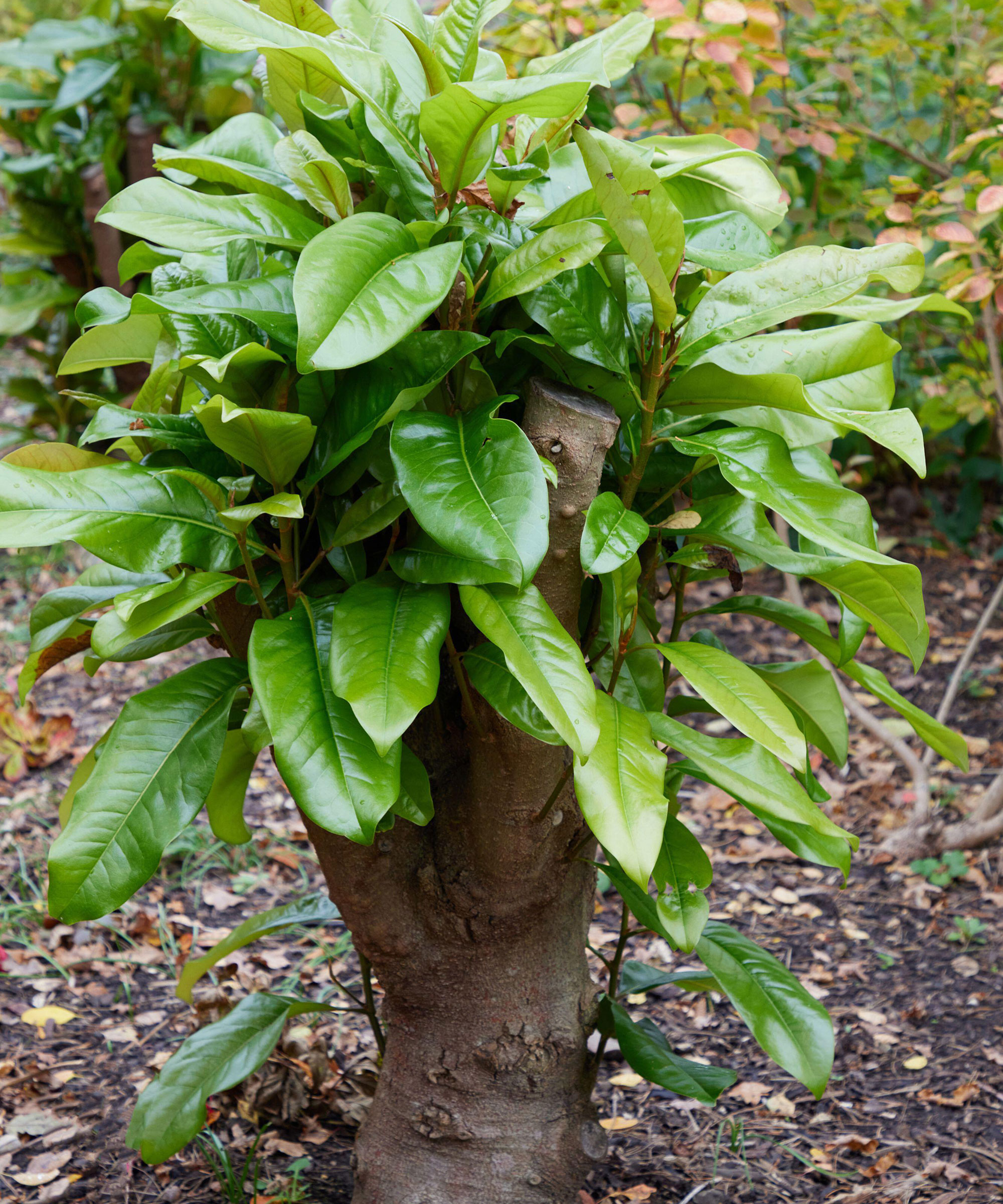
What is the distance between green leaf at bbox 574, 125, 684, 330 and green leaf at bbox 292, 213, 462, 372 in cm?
16

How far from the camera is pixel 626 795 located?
1.10m

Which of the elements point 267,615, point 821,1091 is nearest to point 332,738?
point 267,615

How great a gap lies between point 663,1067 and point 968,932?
1.33 m

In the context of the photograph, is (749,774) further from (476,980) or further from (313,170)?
(313,170)

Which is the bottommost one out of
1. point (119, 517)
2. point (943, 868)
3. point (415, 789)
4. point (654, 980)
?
point (943, 868)

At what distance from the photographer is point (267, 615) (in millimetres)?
1248

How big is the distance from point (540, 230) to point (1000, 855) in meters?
2.39

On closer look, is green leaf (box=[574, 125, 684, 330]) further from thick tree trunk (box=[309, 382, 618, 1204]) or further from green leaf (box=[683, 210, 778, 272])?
thick tree trunk (box=[309, 382, 618, 1204])

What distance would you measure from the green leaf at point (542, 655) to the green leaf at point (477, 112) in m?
0.46

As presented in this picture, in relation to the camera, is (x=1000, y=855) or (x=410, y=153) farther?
(x=1000, y=855)

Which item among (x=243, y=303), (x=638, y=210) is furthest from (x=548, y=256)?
(x=243, y=303)

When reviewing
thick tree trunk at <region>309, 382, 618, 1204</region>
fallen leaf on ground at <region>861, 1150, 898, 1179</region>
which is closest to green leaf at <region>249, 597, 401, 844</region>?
thick tree trunk at <region>309, 382, 618, 1204</region>

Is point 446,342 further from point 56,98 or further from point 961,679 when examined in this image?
point 56,98

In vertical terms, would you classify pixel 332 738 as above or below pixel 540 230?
below
